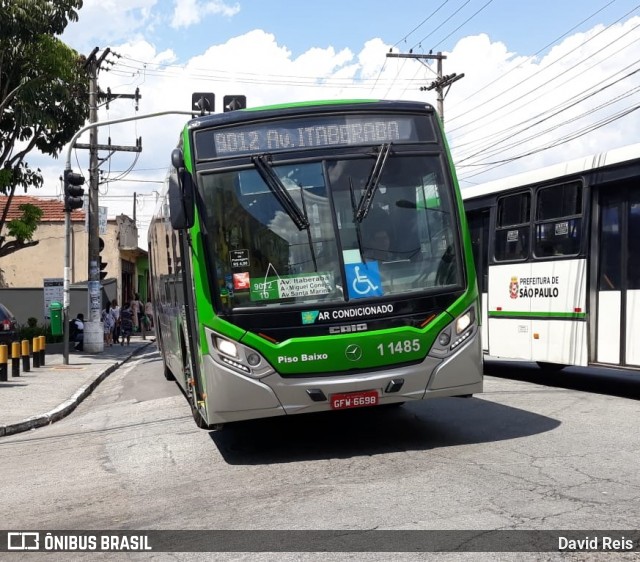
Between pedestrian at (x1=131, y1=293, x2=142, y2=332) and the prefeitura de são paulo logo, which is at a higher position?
the prefeitura de são paulo logo

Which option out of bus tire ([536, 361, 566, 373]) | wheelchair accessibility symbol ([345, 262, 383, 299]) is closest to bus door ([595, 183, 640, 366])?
bus tire ([536, 361, 566, 373])

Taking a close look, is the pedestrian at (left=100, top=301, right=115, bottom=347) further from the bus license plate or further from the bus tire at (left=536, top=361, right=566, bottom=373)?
the bus license plate

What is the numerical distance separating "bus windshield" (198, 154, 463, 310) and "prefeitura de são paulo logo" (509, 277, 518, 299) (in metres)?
5.61

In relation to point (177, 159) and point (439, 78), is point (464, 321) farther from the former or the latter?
point (439, 78)

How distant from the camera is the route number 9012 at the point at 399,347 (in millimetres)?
7914

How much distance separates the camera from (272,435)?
31.4 ft

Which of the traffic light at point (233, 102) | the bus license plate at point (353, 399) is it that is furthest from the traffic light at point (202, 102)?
the bus license plate at point (353, 399)

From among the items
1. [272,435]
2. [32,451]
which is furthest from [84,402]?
[272,435]

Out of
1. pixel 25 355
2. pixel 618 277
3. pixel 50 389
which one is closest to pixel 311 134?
pixel 618 277

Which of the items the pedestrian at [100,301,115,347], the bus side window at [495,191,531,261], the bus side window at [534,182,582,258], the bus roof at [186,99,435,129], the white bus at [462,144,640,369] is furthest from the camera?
the pedestrian at [100,301,115,347]

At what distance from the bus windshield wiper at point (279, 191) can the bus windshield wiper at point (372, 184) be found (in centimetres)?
51

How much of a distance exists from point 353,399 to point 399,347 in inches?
24.5

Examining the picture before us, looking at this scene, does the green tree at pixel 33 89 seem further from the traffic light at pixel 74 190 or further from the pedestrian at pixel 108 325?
the pedestrian at pixel 108 325

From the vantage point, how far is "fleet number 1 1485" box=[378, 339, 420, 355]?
791 centimetres
